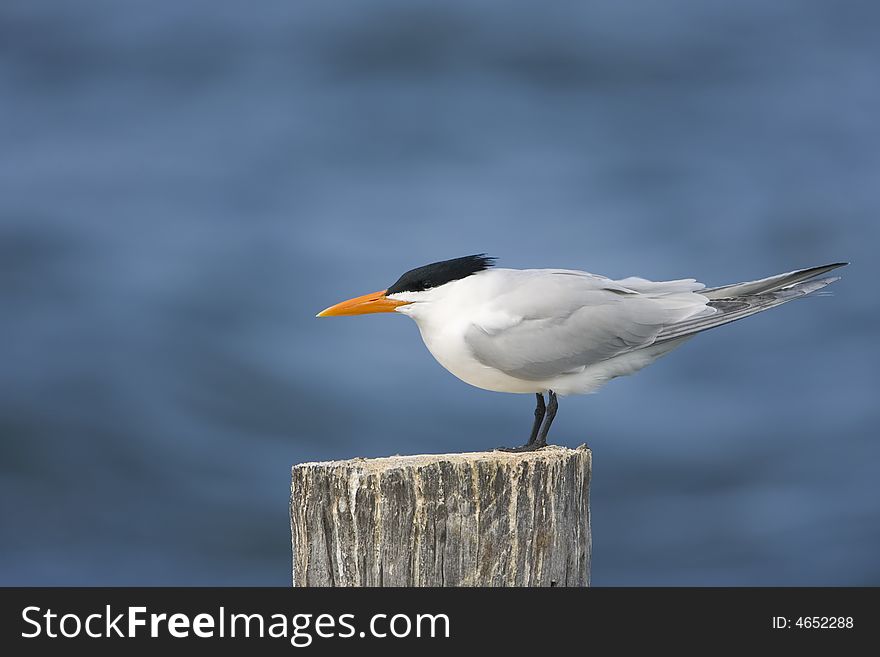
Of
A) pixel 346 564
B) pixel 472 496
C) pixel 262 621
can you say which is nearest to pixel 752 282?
pixel 472 496

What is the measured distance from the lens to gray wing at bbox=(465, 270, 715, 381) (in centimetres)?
487

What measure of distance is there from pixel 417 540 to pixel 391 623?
296mm

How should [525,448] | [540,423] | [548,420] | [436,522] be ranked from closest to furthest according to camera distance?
[436,522], [525,448], [548,420], [540,423]

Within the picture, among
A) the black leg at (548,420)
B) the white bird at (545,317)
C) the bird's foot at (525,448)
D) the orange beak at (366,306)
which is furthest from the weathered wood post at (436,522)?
the orange beak at (366,306)

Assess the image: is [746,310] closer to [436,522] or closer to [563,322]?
[563,322]

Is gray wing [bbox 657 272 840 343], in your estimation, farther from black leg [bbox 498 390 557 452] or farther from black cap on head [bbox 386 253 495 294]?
black cap on head [bbox 386 253 495 294]

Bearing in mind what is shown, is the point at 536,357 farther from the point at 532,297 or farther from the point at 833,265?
the point at 833,265

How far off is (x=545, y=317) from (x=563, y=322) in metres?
0.09

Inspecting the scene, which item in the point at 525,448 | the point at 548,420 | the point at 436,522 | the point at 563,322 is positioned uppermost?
the point at 563,322

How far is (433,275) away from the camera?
5.01 m

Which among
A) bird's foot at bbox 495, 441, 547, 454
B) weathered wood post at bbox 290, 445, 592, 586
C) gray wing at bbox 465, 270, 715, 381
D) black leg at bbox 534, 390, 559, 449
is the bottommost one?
weathered wood post at bbox 290, 445, 592, 586

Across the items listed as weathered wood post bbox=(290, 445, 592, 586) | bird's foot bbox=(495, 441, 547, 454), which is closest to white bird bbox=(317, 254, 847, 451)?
bird's foot bbox=(495, 441, 547, 454)

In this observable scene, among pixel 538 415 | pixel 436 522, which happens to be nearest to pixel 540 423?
pixel 538 415

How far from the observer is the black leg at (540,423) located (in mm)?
4621
